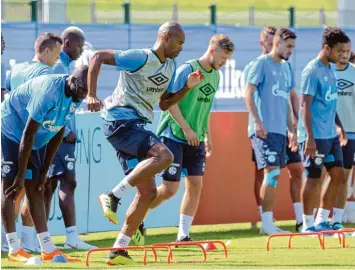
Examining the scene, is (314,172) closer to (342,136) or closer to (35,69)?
(342,136)

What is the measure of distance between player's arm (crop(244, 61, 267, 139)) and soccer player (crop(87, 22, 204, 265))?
3205mm

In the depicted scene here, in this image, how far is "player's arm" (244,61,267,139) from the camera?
1398cm

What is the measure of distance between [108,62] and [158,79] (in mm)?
589

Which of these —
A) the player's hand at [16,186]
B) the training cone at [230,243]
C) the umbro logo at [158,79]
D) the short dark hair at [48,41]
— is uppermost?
the short dark hair at [48,41]

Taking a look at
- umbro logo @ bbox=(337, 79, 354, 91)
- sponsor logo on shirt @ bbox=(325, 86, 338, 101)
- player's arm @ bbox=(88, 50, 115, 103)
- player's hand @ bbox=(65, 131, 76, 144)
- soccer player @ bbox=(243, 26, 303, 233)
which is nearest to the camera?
player's arm @ bbox=(88, 50, 115, 103)

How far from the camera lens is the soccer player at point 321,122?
13641 millimetres

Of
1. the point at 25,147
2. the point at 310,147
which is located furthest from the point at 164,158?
the point at 310,147

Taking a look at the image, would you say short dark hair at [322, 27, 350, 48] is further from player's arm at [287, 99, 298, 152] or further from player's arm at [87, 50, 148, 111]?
player's arm at [87, 50, 148, 111]

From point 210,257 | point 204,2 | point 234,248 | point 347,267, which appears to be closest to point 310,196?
point 234,248

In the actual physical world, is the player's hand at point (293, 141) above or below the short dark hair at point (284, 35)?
below

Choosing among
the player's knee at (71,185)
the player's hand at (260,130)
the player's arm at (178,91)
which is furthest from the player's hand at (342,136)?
the player's arm at (178,91)

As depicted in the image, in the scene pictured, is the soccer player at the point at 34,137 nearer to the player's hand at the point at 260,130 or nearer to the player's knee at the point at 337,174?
the player's hand at the point at 260,130

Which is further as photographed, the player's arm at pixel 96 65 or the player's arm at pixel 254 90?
the player's arm at pixel 254 90

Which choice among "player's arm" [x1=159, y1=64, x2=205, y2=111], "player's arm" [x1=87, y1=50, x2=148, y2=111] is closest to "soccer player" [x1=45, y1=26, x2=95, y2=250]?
"player's arm" [x1=159, y1=64, x2=205, y2=111]
